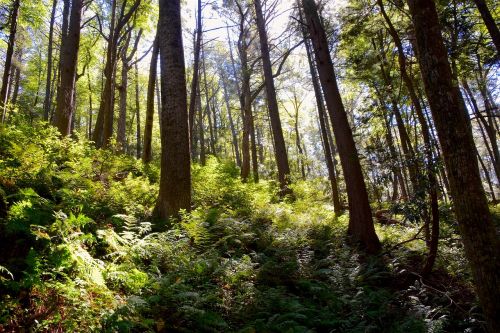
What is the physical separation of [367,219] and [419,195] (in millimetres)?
2339

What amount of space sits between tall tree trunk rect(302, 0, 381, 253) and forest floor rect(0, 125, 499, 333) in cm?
58

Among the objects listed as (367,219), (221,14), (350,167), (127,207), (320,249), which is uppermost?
(221,14)

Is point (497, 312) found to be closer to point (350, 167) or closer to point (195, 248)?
point (195, 248)

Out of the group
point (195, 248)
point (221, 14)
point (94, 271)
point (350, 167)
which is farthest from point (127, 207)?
point (221, 14)

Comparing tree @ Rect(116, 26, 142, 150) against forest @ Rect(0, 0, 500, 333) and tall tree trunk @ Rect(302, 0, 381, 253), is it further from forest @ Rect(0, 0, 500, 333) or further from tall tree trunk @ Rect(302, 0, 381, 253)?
tall tree trunk @ Rect(302, 0, 381, 253)

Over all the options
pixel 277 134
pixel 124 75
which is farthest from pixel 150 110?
pixel 277 134

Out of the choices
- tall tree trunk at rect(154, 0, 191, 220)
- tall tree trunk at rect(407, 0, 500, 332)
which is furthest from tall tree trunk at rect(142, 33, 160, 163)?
tall tree trunk at rect(407, 0, 500, 332)

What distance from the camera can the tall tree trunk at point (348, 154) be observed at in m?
8.37

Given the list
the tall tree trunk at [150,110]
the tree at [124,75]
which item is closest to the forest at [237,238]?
the tall tree trunk at [150,110]

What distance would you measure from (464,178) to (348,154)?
4.80 m

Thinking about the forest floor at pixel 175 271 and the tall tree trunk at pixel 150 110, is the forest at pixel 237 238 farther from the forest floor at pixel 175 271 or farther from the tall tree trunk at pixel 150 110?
the tall tree trunk at pixel 150 110

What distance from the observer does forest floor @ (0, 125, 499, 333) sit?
331 centimetres

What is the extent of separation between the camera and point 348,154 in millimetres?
8742

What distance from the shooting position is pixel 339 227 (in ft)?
30.8
